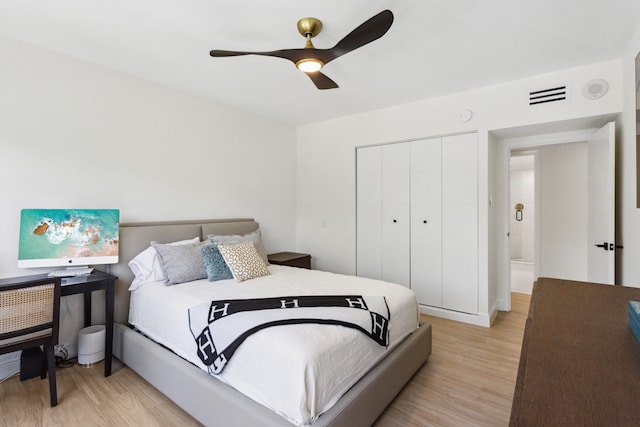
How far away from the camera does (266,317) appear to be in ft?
5.98

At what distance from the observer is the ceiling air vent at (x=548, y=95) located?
9.45 ft

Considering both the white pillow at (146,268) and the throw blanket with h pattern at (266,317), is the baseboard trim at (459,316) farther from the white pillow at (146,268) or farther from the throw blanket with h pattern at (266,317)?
the white pillow at (146,268)

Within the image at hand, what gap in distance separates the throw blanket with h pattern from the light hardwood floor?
1.62 ft

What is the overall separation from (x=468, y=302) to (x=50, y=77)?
447 centimetres

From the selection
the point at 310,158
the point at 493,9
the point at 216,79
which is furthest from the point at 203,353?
the point at 310,158

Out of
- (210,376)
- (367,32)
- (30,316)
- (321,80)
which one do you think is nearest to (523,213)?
(321,80)

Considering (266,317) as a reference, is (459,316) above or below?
below

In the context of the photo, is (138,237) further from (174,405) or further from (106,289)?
(174,405)

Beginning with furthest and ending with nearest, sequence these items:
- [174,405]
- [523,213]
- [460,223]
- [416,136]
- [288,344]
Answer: [523,213]
[416,136]
[460,223]
[174,405]
[288,344]

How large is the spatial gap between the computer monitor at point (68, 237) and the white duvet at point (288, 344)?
485mm

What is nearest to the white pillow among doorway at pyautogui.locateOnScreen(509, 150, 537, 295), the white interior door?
the white interior door

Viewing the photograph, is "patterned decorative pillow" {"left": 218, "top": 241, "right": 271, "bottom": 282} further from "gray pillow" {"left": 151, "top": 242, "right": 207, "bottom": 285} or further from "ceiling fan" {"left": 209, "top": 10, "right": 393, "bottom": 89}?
"ceiling fan" {"left": 209, "top": 10, "right": 393, "bottom": 89}

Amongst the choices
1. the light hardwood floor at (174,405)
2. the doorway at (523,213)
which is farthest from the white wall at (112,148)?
the doorway at (523,213)

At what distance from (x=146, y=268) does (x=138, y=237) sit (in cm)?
34
